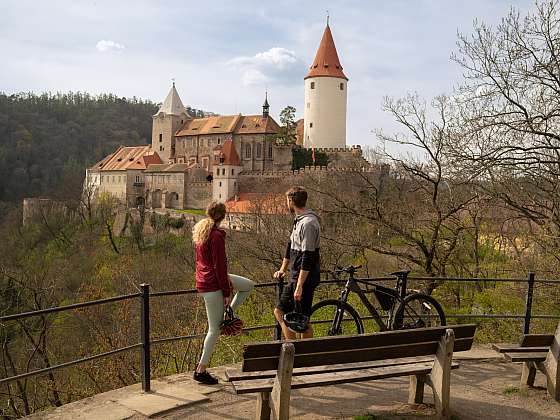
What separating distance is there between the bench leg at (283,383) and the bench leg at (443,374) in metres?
1.30

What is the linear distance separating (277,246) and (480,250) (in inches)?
280

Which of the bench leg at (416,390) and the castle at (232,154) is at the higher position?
the castle at (232,154)

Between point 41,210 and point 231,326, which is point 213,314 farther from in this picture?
point 41,210

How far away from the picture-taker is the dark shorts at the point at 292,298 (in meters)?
5.03

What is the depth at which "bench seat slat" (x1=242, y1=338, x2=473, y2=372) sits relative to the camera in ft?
12.2

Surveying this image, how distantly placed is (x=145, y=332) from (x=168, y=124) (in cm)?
6709

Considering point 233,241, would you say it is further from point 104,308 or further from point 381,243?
point 381,243

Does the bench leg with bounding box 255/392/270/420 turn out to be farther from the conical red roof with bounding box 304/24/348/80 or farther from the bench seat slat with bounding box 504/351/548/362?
the conical red roof with bounding box 304/24/348/80

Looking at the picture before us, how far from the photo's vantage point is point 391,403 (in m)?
4.71

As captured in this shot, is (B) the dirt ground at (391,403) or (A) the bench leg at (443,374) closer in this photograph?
(A) the bench leg at (443,374)

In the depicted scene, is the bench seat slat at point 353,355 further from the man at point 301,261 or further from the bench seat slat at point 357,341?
the man at point 301,261

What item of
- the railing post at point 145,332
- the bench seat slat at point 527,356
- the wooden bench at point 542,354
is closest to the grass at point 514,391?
the wooden bench at point 542,354

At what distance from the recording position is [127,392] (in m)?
4.90

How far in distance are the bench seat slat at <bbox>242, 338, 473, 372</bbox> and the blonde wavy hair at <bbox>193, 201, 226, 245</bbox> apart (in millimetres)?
1413
